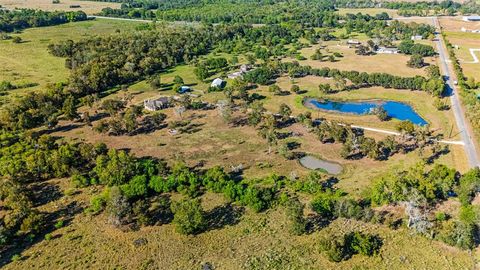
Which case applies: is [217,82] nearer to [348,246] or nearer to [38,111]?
[38,111]

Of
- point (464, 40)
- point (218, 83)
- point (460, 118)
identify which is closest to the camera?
point (460, 118)

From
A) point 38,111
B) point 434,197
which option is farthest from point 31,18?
point 434,197

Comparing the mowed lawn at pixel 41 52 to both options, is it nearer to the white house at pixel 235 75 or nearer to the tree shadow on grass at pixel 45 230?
the white house at pixel 235 75

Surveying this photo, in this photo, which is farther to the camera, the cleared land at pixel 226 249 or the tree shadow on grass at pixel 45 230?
the tree shadow on grass at pixel 45 230

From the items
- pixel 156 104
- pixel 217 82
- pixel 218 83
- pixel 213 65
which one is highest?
pixel 213 65

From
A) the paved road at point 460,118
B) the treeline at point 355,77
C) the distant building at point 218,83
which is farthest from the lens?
the distant building at point 218,83

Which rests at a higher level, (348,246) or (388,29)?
(388,29)

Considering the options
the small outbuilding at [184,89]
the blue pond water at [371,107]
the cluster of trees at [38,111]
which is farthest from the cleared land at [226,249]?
the small outbuilding at [184,89]

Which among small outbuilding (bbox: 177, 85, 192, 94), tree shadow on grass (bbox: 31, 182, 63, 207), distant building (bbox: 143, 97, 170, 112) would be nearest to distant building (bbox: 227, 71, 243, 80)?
small outbuilding (bbox: 177, 85, 192, 94)
